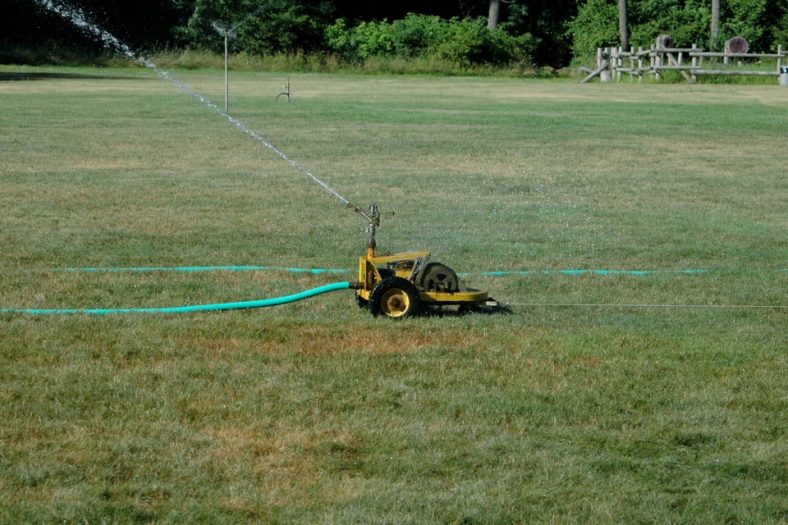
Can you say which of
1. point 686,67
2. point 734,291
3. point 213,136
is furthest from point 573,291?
point 686,67

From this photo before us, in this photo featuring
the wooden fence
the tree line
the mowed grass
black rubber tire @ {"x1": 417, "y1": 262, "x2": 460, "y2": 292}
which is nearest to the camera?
the mowed grass

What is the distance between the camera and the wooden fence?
54056 millimetres

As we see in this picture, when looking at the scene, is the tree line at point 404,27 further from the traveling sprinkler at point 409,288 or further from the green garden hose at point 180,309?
the traveling sprinkler at point 409,288

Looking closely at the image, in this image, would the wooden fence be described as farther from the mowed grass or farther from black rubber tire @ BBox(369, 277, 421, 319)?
black rubber tire @ BBox(369, 277, 421, 319)

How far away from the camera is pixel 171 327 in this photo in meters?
8.38

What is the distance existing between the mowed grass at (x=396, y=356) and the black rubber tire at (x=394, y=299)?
0.31 feet

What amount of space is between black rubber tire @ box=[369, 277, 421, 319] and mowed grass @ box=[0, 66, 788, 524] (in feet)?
0.31

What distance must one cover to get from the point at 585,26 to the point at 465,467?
71.5 metres

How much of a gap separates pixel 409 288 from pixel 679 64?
1947 inches

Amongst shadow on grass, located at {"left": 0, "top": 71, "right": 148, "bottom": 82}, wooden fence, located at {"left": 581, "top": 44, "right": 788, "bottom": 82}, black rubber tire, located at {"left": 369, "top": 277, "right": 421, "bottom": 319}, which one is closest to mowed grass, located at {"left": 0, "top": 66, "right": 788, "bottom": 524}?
black rubber tire, located at {"left": 369, "top": 277, "right": 421, "bottom": 319}

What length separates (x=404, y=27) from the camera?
2697 inches

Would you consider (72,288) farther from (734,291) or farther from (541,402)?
(734,291)

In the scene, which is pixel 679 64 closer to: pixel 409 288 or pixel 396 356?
pixel 409 288

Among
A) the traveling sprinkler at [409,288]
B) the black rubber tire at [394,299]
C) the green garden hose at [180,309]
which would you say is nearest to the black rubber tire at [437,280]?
the traveling sprinkler at [409,288]
